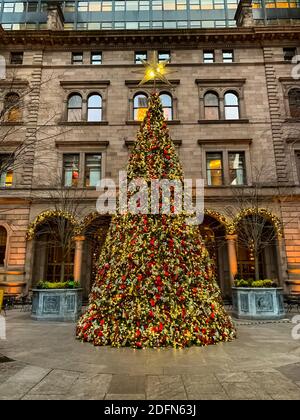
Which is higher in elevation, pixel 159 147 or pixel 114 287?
pixel 159 147

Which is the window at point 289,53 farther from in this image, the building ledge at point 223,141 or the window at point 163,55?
the window at point 163,55

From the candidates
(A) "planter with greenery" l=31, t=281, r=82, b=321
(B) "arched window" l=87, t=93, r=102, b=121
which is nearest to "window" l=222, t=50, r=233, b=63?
(B) "arched window" l=87, t=93, r=102, b=121

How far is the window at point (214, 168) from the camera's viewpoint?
1808cm

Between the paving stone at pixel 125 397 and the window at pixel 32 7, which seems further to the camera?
the window at pixel 32 7

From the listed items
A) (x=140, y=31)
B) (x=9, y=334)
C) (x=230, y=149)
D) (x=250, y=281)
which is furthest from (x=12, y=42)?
(x=250, y=281)

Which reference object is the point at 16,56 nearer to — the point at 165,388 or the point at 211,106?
the point at 211,106

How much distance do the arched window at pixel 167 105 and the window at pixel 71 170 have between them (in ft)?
22.0

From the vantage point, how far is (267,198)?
17.1 meters

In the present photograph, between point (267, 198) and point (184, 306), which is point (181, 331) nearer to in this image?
point (184, 306)

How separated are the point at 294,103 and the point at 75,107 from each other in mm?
14801

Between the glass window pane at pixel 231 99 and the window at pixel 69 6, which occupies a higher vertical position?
the window at pixel 69 6

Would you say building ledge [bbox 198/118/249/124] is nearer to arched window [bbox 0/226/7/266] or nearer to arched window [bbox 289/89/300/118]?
arched window [bbox 289/89/300/118]

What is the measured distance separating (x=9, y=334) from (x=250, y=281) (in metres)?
8.97

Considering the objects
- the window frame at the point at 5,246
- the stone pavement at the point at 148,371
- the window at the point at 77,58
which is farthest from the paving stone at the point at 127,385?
the window at the point at 77,58
